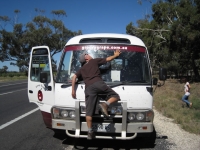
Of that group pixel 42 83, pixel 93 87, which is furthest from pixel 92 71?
pixel 42 83

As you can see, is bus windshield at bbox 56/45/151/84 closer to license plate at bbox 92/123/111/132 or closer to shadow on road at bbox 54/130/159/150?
license plate at bbox 92/123/111/132

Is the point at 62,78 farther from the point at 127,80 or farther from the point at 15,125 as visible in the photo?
the point at 15,125

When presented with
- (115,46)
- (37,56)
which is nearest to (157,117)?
(115,46)

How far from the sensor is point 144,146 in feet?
16.9

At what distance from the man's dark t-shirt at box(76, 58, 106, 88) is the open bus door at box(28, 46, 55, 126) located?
40.4 inches

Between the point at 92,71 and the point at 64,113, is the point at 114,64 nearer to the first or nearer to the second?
the point at 92,71

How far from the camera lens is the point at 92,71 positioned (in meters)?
4.40

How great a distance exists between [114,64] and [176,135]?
109 inches

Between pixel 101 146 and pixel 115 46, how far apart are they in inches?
88.3

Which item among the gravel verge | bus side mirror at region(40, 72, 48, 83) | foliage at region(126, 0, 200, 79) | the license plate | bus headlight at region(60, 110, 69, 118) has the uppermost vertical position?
foliage at region(126, 0, 200, 79)

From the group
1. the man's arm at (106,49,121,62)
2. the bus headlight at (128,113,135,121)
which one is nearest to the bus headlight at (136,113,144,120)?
the bus headlight at (128,113,135,121)

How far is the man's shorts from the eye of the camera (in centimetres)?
417

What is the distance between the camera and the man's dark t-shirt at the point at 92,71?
436 centimetres

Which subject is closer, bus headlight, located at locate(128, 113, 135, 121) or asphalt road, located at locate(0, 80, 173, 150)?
bus headlight, located at locate(128, 113, 135, 121)
